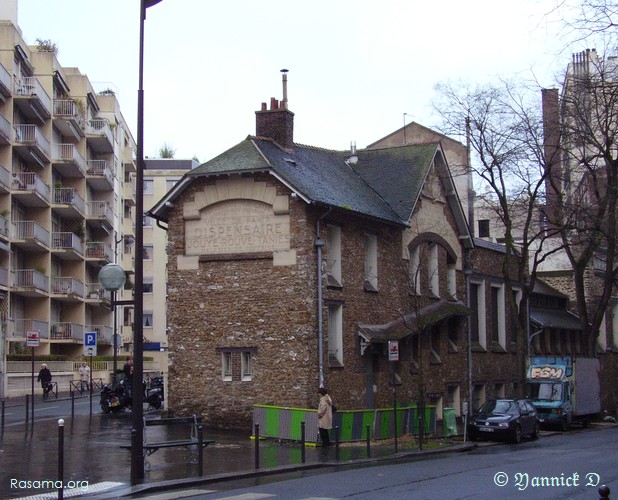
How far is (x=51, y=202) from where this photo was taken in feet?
180

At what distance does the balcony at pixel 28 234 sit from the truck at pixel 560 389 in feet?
89.4

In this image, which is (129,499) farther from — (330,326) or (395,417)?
(330,326)

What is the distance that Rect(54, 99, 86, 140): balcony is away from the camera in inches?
2222

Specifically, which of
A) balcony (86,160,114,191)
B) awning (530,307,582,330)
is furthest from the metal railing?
awning (530,307,582,330)

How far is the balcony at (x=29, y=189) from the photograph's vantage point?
50.2m

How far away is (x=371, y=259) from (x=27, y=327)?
85.4ft

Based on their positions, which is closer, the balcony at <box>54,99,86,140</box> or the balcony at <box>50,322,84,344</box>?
the balcony at <box>50,322,84,344</box>

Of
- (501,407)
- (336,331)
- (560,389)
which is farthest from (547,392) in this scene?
(336,331)

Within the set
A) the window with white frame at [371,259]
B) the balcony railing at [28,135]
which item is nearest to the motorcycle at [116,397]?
the window with white frame at [371,259]

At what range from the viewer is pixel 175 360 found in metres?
30.7

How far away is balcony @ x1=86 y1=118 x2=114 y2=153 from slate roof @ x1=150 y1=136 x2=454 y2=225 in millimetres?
28256

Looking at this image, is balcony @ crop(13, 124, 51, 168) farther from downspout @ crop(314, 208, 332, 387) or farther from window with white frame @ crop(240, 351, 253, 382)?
downspout @ crop(314, 208, 332, 387)

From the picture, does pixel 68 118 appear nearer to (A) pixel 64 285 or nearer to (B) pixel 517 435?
(A) pixel 64 285

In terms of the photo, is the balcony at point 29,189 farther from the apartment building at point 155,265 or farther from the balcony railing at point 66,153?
the apartment building at point 155,265
